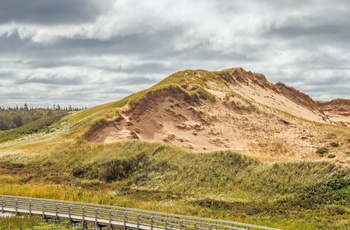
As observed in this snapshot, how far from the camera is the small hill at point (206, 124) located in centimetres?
6616

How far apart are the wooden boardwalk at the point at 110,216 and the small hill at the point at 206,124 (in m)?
28.4

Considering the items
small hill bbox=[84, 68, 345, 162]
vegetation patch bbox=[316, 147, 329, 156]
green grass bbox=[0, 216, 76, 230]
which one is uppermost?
small hill bbox=[84, 68, 345, 162]

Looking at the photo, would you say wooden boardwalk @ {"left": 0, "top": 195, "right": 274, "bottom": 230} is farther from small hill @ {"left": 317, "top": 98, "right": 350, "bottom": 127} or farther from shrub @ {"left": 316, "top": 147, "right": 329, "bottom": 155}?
small hill @ {"left": 317, "top": 98, "right": 350, "bottom": 127}

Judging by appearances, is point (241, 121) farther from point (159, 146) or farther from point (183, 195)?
point (183, 195)

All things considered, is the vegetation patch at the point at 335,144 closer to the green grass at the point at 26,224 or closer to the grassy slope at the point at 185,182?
the grassy slope at the point at 185,182

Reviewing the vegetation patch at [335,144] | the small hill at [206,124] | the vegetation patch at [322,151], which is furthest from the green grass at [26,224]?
the vegetation patch at [335,144]

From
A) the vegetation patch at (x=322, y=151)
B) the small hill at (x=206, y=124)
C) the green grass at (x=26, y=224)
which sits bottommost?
the green grass at (x=26, y=224)

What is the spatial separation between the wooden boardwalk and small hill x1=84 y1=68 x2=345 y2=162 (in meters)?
28.4

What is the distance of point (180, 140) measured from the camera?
219ft

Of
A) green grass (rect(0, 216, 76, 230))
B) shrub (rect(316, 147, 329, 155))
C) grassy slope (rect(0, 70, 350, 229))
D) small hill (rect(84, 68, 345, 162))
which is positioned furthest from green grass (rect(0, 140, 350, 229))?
shrub (rect(316, 147, 329, 155))

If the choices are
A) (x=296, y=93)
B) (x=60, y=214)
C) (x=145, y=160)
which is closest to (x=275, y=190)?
(x=145, y=160)

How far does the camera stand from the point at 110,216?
3328cm

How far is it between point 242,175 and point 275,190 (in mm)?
5156

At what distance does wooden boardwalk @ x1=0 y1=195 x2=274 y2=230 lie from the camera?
31.6m
